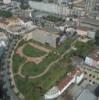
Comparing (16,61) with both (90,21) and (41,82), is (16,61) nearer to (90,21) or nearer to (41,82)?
(41,82)

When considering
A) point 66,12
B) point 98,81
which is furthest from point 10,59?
point 66,12

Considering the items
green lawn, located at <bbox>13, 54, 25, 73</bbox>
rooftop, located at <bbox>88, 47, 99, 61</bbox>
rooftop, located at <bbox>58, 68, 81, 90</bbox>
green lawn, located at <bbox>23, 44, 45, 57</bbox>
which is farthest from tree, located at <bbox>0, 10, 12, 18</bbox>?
rooftop, located at <bbox>58, 68, 81, 90</bbox>

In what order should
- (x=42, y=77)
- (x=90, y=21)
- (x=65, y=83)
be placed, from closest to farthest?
1. (x=65, y=83)
2. (x=42, y=77)
3. (x=90, y=21)

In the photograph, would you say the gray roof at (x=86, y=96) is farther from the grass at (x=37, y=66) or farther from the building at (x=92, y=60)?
the grass at (x=37, y=66)

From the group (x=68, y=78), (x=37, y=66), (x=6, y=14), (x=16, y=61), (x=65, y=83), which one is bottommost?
(x=37, y=66)

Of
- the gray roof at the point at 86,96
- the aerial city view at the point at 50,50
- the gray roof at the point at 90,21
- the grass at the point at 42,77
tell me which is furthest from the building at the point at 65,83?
the gray roof at the point at 90,21

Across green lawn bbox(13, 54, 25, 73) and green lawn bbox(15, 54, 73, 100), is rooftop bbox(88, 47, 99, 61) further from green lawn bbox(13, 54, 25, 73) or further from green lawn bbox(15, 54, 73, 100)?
green lawn bbox(13, 54, 25, 73)

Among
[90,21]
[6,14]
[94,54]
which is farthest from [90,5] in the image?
[94,54]
